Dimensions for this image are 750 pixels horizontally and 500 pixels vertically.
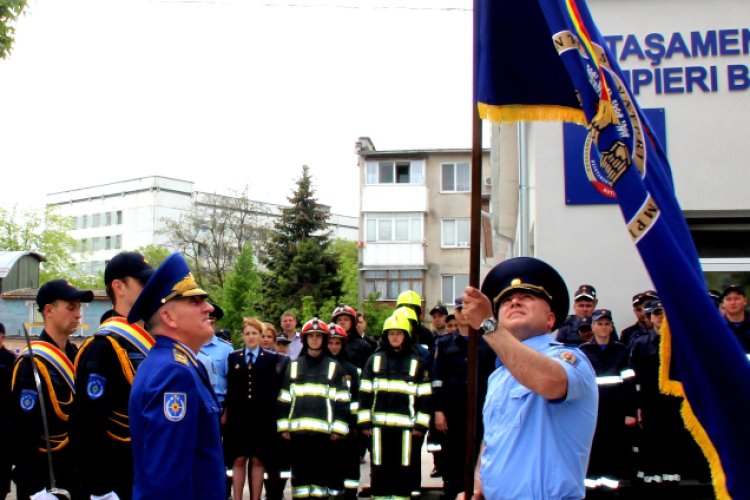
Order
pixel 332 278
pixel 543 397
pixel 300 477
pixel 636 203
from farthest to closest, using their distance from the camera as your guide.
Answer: pixel 332 278
pixel 300 477
pixel 543 397
pixel 636 203

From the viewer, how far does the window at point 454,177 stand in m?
49.2

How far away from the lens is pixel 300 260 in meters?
42.5

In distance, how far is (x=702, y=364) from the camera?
3.04 meters

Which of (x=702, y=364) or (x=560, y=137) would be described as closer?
(x=702, y=364)

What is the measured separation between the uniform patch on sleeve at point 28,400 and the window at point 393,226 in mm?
43458

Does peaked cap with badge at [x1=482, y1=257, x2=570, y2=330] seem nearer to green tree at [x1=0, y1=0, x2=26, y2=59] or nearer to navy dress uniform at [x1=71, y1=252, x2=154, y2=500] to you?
navy dress uniform at [x1=71, y1=252, x2=154, y2=500]

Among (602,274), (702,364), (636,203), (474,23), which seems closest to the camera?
(702,364)

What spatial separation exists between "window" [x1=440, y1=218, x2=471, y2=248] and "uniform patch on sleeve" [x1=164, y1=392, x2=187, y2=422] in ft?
151

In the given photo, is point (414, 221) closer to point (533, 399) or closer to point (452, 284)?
point (452, 284)

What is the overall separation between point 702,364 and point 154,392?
7.27 feet

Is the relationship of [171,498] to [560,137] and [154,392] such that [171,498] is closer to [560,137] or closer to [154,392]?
[154,392]

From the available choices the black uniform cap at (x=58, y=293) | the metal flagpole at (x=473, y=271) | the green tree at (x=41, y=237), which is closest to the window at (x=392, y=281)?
the green tree at (x=41, y=237)

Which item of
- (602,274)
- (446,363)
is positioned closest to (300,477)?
(446,363)

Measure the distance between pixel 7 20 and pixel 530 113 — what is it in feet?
35.7
